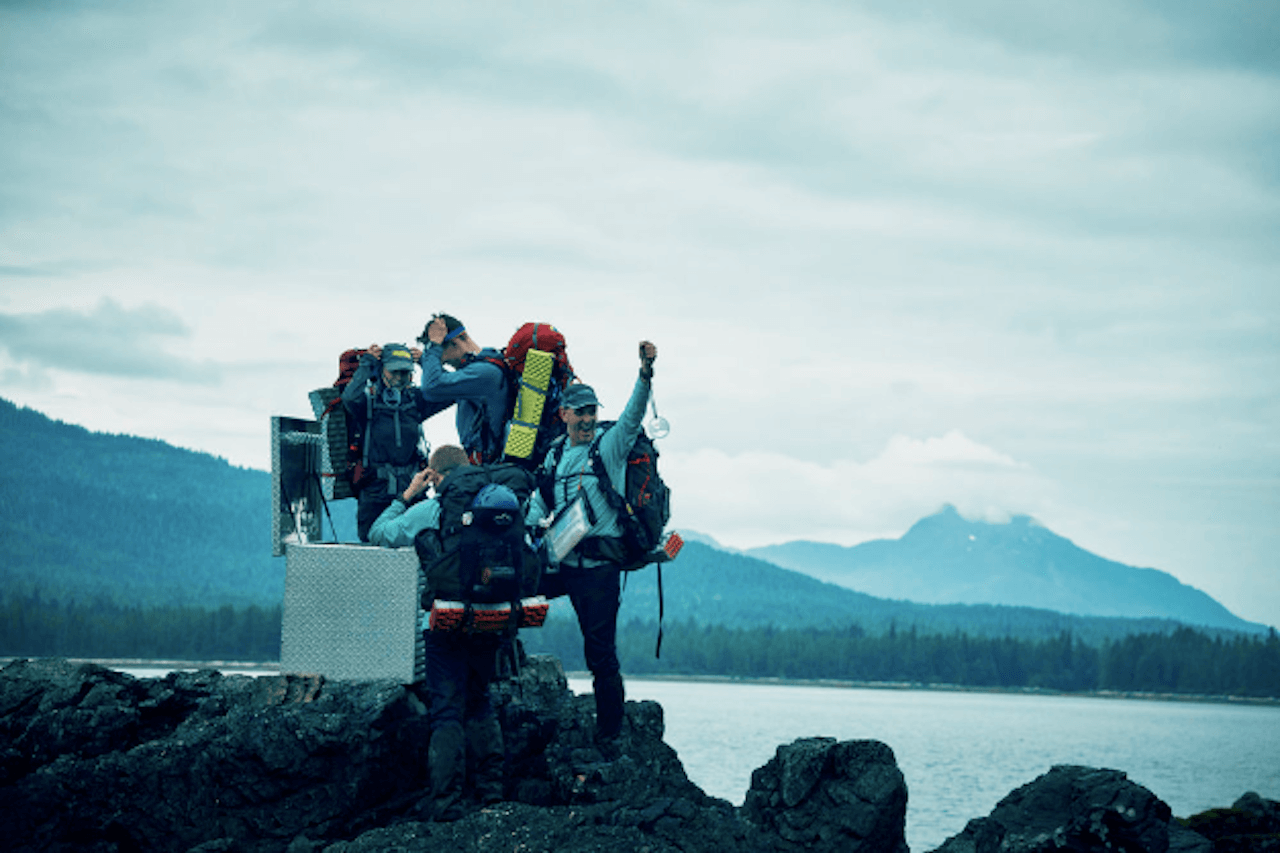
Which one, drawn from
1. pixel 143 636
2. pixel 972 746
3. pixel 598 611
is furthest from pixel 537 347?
pixel 143 636

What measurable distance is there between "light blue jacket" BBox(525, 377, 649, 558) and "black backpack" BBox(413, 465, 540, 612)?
2.35 ft

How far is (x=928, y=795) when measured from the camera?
72875 millimetres

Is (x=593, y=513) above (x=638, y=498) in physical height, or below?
below

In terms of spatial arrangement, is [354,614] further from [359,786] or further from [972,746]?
[972,746]

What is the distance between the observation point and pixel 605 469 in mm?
11297

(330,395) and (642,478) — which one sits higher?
(330,395)

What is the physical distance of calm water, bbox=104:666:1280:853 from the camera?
6962cm

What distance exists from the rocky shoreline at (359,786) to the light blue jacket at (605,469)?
2.13 meters

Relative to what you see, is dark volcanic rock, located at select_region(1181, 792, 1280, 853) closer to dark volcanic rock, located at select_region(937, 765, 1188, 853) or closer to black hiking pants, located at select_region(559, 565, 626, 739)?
dark volcanic rock, located at select_region(937, 765, 1188, 853)

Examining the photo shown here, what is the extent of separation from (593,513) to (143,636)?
17590cm

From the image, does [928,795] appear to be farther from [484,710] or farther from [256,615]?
[256,615]

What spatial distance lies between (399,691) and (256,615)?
6969 inches

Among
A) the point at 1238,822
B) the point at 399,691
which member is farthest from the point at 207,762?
the point at 1238,822

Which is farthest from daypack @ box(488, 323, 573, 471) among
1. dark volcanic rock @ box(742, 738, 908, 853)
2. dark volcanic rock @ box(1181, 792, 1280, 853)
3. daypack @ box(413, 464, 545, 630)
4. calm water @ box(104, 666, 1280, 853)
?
calm water @ box(104, 666, 1280, 853)
